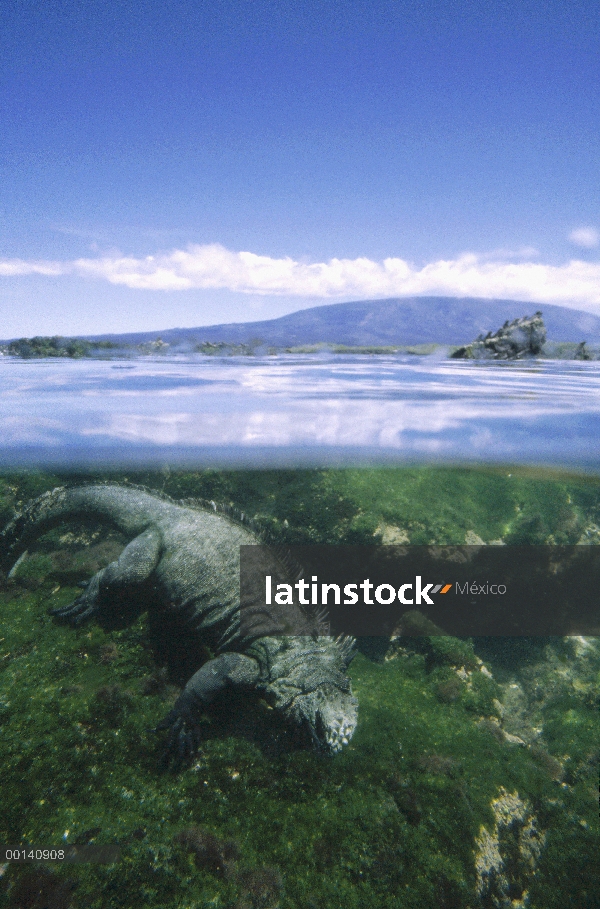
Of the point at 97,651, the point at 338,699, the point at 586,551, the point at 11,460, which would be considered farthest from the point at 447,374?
the point at 11,460

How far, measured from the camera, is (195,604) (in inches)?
215

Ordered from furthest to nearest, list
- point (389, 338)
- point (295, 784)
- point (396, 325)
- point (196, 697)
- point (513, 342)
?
point (396, 325), point (389, 338), point (513, 342), point (196, 697), point (295, 784)

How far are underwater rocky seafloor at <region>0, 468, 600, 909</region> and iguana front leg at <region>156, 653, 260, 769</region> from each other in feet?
0.49

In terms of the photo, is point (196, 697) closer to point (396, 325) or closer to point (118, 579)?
point (118, 579)

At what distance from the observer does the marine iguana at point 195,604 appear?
441cm

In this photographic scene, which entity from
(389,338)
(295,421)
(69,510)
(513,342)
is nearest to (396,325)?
(389,338)

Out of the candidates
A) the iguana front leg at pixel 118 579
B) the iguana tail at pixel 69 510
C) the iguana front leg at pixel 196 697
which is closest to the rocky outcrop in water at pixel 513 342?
the iguana tail at pixel 69 510

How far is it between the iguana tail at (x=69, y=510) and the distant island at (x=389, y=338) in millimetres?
12343

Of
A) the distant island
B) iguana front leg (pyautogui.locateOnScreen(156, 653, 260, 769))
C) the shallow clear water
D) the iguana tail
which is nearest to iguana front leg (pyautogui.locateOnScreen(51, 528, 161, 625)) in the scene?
the iguana tail

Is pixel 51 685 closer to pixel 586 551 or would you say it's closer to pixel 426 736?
pixel 426 736

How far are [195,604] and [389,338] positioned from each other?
20766 mm

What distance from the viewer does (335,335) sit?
2470cm

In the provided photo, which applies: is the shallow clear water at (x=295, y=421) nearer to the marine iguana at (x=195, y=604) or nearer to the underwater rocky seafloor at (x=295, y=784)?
the marine iguana at (x=195, y=604)

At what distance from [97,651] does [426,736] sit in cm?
421
